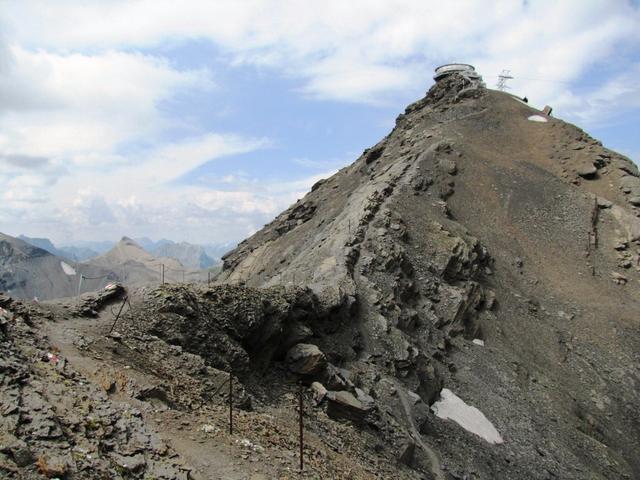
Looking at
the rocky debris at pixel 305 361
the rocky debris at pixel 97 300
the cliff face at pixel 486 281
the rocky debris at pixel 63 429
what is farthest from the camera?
the cliff face at pixel 486 281

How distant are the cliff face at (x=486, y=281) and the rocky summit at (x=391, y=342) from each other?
20cm

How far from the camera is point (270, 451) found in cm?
1480

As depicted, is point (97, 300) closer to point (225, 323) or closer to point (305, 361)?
point (225, 323)

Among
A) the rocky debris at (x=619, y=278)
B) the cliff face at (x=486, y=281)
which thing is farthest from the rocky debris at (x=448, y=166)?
the rocky debris at (x=619, y=278)

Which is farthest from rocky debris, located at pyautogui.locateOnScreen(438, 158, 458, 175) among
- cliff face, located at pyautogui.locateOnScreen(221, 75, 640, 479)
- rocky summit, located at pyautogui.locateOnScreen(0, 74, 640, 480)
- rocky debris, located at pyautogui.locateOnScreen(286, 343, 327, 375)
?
rocky debris, located at pyautogui.locateOnScreen(286, 343, 327, 375)

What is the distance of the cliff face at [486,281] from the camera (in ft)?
99.3

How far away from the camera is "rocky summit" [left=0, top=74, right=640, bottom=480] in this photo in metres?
13.7

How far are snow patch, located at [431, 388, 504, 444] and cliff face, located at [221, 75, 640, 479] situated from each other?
0.62 m

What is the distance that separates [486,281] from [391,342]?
1793cm

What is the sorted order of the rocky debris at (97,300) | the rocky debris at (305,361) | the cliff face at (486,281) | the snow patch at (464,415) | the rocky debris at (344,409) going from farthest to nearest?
the cliff face at (486,281)
the snow patch at (464,415)
the rocky debris at (305,361)
the rocky debris at (344,409)
the rocky debris at (97,300)

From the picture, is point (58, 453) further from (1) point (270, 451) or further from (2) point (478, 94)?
(2) point (478, 94)

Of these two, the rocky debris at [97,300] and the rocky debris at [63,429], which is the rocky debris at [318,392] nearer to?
the rocky debris at [97,300]

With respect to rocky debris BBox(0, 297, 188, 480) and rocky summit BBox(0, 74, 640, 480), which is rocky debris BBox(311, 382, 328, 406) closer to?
rocky summit BBox(0, 74, 640, 480)

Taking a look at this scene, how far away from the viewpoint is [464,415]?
30.8 metres
